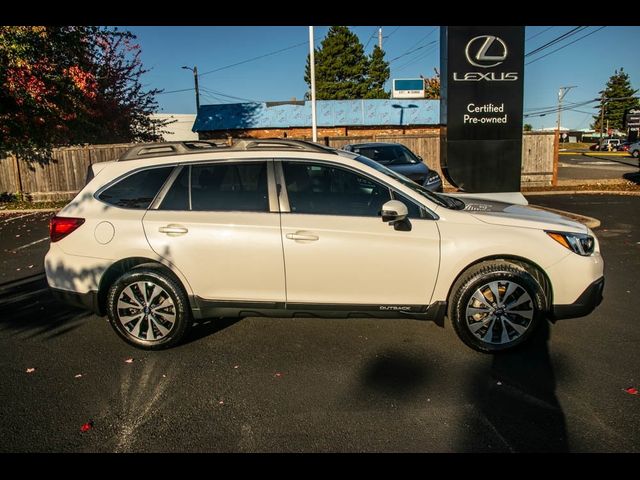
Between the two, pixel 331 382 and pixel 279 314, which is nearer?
pixel 331 382

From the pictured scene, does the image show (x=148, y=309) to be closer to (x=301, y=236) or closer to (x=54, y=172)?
(x=301, y=236)

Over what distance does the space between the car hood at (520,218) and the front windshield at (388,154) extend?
687 centimetres

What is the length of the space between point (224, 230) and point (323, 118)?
96.8ft

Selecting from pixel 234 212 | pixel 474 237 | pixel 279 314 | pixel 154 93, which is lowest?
pixel 279 314

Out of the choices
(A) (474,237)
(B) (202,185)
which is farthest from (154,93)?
(A) (474,237)

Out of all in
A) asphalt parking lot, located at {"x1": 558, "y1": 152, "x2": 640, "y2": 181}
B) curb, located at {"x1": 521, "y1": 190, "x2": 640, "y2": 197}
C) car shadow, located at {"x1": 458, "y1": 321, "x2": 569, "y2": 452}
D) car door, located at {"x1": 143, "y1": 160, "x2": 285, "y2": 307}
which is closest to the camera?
car shadow, located at {"x1": 458, "y1": 321, "x2": 569, "y2": 452}

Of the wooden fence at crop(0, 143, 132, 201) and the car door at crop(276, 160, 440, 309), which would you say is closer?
the car door at crop(276, 160, 440, 309)

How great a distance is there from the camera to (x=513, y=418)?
10.2 ft

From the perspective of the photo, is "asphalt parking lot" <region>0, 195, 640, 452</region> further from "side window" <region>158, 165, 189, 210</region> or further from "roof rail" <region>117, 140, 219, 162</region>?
"roof rail" <region>117, 140, 219, 162</region>

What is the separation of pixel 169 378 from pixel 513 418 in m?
2.59

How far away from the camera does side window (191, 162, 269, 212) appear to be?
418cm

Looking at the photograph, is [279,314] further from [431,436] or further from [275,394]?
[431,436]

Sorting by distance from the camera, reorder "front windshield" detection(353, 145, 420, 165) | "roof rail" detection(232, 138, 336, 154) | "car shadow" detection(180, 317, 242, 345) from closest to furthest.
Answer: "roof rail" detection(232, 138, 336, 154) < "car shadow" detection(180, 317, 242, 345) < "front windshield" detection(353, 145, 420, 165)

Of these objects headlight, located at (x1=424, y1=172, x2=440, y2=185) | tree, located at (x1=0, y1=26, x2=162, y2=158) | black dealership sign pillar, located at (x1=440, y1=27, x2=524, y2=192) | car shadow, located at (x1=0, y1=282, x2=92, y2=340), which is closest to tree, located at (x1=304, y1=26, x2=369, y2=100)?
tree, located at (x1=0, y1=26, x2=162, y2=158)
